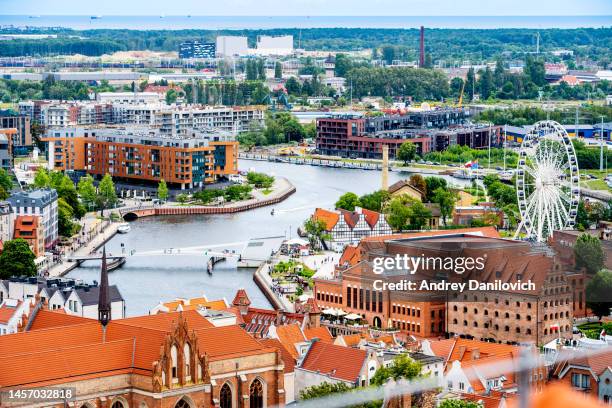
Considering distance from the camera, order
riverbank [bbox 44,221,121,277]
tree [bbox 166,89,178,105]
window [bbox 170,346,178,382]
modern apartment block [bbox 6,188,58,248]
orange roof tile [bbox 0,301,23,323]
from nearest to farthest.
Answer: window [bbox 170,346,178,382]
orange roof tile [bbox 0,301,23,323]
riverbank [bbox 44,221,121,277]
modern apartment block [bbox 6,188,58,248]
tree [bbox 166,89,178,105]

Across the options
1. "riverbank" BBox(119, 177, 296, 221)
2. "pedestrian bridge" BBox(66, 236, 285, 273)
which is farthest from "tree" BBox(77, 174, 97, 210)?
"pedestrian bridge" BBox(66, 236, 285, 273)

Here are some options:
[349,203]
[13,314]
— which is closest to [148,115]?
[349,203]

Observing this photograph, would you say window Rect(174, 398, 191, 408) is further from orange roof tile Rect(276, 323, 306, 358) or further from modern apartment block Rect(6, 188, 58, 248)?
modern apartment block Rect(6, 188, 58, 248)

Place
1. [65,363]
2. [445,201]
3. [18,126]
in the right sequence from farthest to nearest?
[18,126] → [445,201] → [65,363]

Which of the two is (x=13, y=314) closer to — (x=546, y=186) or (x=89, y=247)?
(x=546, y=186)

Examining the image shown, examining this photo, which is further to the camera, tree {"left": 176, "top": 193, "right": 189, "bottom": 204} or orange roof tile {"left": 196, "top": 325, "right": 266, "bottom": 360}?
tree {"left": 176, "top": 193, "right": 189, "bottom": 204}

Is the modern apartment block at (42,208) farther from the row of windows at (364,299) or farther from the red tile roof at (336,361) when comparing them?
the red tile roof at (336,361)
